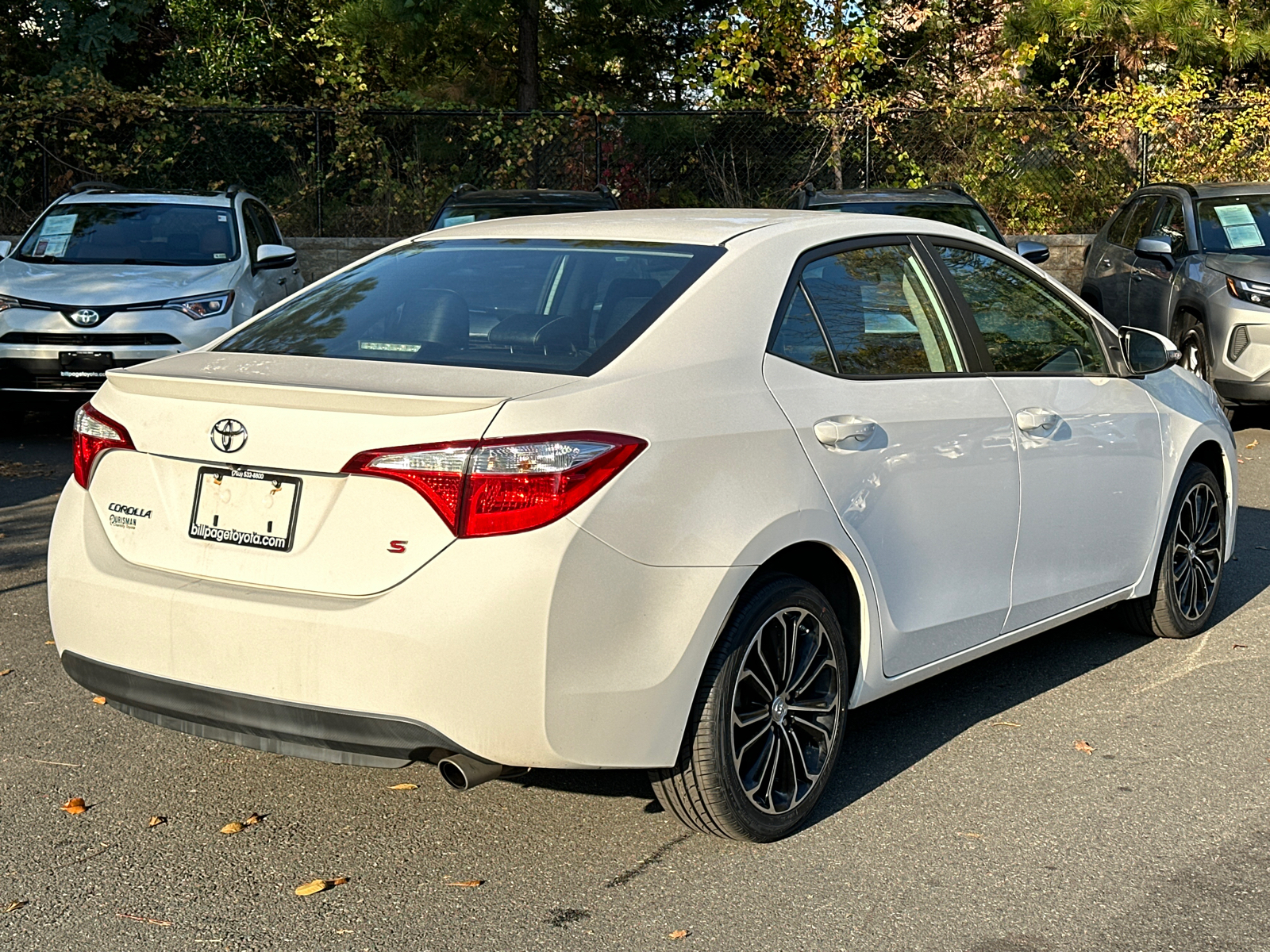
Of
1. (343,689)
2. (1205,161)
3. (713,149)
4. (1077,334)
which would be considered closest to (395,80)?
(713,149)

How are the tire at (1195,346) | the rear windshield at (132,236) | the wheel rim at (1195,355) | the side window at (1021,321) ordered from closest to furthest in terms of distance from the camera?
1. the side window at (1021,321)
2. the tire at (1195,346)
3. the wheel rim at (1195,355)
4. the rear windshield at (132,236)

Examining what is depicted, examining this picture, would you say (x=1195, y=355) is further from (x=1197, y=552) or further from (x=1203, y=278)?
(x=1197, y=552)

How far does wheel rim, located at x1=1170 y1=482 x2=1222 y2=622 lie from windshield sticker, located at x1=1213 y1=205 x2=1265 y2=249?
21.1 ft

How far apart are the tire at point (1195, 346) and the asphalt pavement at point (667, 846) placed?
656cm

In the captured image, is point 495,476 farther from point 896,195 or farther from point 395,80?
point 395,80

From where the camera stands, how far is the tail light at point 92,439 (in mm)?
4004

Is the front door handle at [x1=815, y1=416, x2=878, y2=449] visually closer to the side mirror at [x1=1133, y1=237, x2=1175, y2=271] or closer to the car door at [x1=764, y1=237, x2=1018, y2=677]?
the car door at [x1=764, y1=237, x2=1018, y2=677]

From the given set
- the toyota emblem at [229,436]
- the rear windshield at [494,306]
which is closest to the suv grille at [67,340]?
the rear windshield at [494,306]

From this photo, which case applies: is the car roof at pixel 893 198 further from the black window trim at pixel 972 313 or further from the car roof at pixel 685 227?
the car roof at pixel 685 227

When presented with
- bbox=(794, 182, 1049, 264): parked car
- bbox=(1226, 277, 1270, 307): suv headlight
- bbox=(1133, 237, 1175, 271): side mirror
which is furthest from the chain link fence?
bbox=(1226, 277, 1270, 307): suv headlight

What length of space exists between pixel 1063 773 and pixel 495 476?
2166 mm

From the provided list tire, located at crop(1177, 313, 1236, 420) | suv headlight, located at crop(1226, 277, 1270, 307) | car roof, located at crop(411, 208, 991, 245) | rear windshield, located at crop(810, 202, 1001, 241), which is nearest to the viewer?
car roof, located at crop(411, 208, 991, 245)

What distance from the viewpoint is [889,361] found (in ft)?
15.1

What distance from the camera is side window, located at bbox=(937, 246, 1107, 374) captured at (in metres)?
5.07
